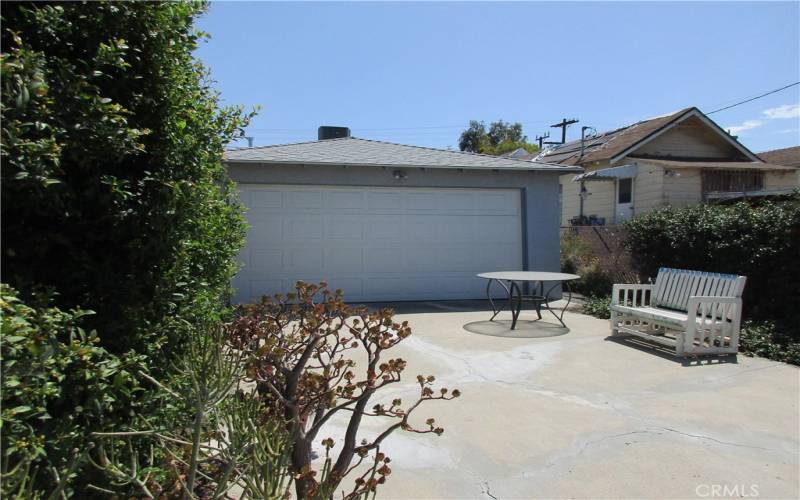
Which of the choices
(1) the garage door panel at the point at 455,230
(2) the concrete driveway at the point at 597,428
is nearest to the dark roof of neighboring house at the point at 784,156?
(1) the garage door panel at the point at 455,230

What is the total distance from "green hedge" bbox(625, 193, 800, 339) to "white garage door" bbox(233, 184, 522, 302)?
117 inches

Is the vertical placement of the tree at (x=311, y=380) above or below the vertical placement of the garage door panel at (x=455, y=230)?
below

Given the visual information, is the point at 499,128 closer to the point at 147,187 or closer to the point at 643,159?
the point at 643,159


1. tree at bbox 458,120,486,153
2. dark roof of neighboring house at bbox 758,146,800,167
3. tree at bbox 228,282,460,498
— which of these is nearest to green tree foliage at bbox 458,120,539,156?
tree at bbox 458,120,486,153

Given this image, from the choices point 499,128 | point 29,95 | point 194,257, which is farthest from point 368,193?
point 499,128

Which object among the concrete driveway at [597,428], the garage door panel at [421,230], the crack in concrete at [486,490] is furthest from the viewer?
the garage door panel at [421,230]

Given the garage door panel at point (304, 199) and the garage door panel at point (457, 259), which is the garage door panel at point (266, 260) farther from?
the garage door panel at point (457, 259)

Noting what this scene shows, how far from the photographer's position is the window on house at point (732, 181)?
1672 centimetres

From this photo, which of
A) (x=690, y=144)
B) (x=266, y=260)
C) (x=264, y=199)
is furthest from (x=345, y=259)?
(x=690, y=144)

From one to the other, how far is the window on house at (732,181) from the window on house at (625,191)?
7.11ft

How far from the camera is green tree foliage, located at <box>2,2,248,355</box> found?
195cm

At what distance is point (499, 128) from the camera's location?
54.6 metres

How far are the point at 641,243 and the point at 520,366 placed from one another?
6.07 meters

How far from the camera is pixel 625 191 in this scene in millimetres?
17719
